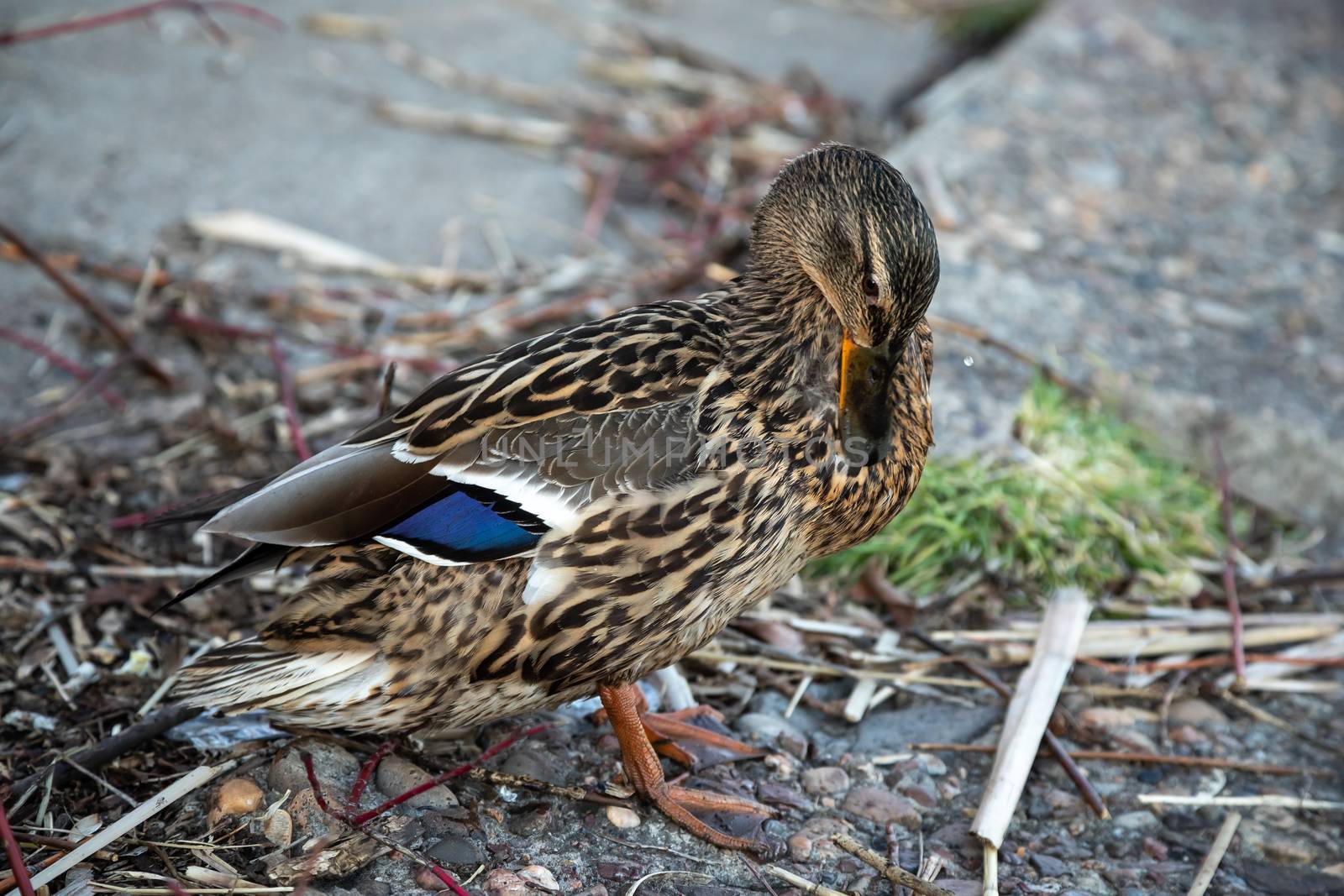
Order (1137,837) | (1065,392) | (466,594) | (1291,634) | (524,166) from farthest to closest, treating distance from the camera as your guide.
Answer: (524,166), (1065,392), (1291,634), (1137,837), (466,594)

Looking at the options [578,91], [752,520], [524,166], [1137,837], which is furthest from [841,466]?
[578,91]

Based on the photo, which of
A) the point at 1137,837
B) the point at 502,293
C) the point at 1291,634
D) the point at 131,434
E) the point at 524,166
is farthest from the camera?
the point at 524,166

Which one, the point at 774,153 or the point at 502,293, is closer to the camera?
the point at 502,293

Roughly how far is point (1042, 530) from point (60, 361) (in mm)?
3253

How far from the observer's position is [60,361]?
421 cm

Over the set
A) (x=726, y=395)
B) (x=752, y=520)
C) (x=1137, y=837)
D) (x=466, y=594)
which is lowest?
(x=1137, y=837)

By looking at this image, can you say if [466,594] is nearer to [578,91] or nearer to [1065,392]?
[1065,392]

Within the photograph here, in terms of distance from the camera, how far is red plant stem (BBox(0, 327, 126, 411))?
4191 mm

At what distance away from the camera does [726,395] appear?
2.82 meters

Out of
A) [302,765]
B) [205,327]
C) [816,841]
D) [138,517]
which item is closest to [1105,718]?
[816,841]

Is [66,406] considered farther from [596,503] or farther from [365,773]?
[596,503]

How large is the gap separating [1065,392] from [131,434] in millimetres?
3218

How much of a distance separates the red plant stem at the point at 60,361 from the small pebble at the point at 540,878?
7.88 ft

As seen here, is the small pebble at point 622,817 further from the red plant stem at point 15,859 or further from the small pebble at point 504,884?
the red plant stem at point 15,859
